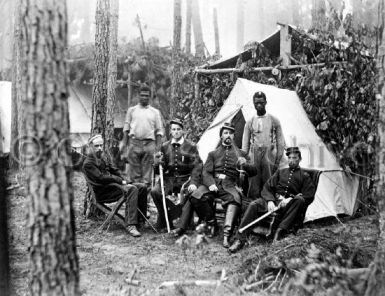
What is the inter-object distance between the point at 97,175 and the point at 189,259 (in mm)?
1827

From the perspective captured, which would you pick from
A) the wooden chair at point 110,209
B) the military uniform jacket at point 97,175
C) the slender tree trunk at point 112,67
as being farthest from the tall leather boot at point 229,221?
the slender tree trunk at point 112,67

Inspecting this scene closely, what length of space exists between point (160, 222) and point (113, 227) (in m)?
0.70

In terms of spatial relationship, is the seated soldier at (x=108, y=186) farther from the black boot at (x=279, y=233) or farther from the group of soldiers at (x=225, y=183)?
the black boot at (x=279, y=233)

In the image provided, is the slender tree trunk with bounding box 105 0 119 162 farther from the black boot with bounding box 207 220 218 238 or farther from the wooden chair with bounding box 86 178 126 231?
A: the black boot with bounding box 207 220 218 238

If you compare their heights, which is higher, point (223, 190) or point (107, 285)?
point (223, 190)

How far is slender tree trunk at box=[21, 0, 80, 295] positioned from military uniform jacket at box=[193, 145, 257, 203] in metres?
3.37

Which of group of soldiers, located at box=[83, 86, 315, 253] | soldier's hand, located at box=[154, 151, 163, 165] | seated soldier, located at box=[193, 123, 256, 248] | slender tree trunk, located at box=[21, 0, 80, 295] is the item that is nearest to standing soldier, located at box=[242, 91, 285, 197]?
group of soldiers, located at box=[83, 86, 315, 253]

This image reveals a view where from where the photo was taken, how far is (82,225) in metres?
7.09

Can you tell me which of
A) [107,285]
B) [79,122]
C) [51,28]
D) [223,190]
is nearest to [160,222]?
[223,190]

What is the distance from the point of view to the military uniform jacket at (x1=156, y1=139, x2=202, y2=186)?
6.88m

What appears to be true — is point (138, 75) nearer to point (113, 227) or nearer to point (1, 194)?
point (113, 227)

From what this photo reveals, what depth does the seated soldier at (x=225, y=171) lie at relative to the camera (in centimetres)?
629

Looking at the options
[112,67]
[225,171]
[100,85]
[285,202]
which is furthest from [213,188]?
[112,67]

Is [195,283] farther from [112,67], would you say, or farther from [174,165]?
[112,67]
